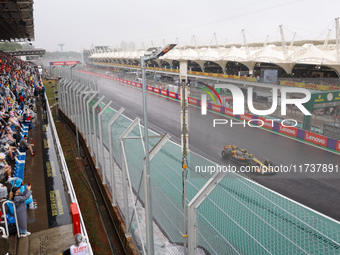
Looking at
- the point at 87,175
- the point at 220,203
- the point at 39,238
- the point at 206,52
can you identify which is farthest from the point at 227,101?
the point at 206,52

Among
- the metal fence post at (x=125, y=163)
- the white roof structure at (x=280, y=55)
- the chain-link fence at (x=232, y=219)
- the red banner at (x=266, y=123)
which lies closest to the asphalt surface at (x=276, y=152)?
the red banner at (x=266, y=123)

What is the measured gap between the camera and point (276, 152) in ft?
51.5

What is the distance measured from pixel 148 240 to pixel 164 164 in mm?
1302

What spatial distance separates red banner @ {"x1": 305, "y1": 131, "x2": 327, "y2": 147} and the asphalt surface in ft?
2.04

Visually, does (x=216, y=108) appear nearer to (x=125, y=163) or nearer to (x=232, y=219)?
(x=125, y=163)

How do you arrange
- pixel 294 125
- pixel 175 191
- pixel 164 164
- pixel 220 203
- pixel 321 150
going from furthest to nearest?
pixel 294 125 < pixel 321 150 < pixel 164 164 < pixel 175 191 < pixel 220 203

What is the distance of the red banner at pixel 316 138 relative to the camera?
16417 mm

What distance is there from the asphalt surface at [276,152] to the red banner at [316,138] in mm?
621

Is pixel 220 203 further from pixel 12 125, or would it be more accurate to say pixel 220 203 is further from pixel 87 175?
pixel 12 125

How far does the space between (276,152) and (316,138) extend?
3056 mm

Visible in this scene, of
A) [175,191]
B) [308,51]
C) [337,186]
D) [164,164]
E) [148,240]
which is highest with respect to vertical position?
[308,51]

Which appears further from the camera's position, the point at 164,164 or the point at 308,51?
the point at 308,51

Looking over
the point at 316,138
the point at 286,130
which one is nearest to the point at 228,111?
the point at 286,130

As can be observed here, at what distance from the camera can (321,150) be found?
627 inches
